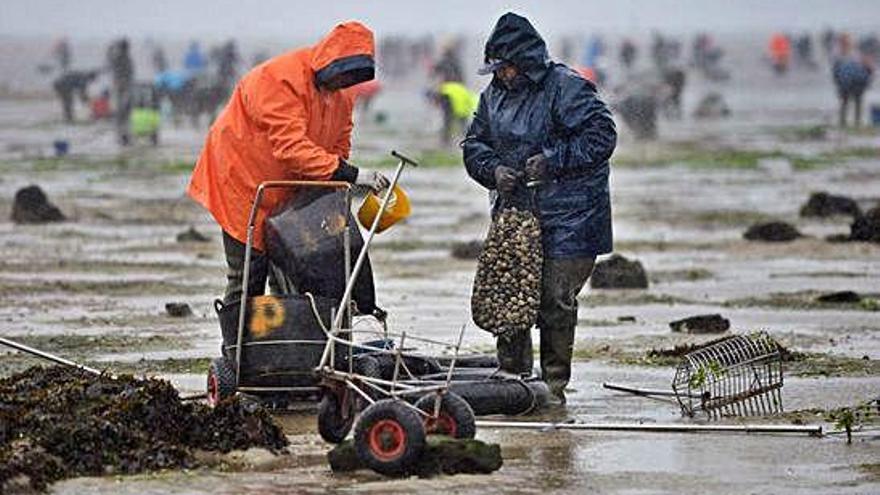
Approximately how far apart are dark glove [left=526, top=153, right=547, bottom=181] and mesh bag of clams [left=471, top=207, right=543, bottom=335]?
18 cm

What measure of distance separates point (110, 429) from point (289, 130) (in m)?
2.26

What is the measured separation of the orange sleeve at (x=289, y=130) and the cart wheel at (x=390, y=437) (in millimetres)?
2230

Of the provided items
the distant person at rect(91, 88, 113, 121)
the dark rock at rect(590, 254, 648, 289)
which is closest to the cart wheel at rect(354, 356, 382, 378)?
the dark rock at rect(590, 254, 648, 289)

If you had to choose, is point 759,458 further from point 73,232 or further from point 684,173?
point 684,173

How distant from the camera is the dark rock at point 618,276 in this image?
18000 millimetres

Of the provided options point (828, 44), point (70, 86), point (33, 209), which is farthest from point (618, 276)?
point (828, 44)

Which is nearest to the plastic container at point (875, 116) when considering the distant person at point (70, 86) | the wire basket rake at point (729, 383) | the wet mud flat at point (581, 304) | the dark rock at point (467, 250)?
the wet mud flat at point (581, 304)

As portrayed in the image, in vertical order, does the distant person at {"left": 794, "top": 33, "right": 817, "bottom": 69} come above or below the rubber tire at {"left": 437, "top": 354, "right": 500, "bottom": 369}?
below

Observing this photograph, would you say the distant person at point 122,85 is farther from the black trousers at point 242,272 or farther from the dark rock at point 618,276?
the black trousers at point 242,272

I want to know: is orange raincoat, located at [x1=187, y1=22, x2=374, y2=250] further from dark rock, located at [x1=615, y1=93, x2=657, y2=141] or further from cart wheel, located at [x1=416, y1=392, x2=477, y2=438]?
dark rock, located at [x1=615, y1=93, x2=657, y2=141]

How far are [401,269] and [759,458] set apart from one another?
1019 cm

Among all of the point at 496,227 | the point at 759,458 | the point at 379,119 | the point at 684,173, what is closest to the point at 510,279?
the point at 496,227

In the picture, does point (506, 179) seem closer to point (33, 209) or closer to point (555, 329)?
point (555, 329)

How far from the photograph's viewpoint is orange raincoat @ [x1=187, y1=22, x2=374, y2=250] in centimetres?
1142
